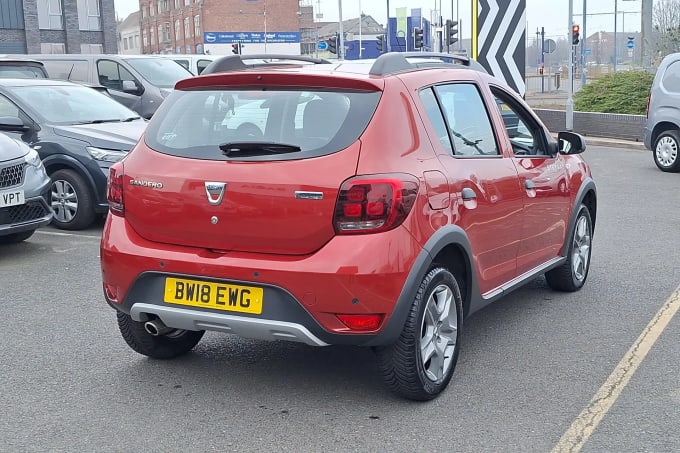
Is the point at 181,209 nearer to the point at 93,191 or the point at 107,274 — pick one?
the point at 107,274

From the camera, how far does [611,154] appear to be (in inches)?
699

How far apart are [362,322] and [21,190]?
511cm

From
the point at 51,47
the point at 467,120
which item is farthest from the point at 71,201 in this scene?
the point at 51,47

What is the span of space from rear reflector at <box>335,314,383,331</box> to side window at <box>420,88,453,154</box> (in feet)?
3.56

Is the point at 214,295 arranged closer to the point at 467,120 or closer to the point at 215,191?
the point at 215,191

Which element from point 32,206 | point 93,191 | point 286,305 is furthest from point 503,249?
point 93,191

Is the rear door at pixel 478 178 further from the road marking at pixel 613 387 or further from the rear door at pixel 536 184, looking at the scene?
the road marking at pixel 613 387

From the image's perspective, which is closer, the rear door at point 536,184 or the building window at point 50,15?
the rear door at point 536,184

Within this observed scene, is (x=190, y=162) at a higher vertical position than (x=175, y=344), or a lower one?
higher

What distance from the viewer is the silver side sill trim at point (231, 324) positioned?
415cm

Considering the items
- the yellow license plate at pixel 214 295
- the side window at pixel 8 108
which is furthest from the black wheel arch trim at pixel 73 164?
the yellow license plate at pixel 214 295

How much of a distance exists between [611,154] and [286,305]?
1477cm

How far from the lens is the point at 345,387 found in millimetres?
4770

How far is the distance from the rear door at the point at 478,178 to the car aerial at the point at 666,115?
10.0 meters
